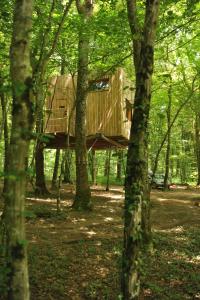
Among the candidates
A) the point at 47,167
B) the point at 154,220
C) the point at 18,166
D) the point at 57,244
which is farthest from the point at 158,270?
the point at 47,167

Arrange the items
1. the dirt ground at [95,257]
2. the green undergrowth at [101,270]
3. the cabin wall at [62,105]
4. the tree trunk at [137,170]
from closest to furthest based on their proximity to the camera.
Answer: the tree trunk at [137,170] → the green undergrowth at [101,270] → the dirt ground at [95,257] → the cabin wall at [62,105]

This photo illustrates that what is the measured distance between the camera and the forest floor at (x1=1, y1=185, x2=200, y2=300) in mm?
8656

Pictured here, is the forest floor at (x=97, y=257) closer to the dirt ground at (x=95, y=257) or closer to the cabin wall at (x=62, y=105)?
the dirt ground at (x=95, y=257)

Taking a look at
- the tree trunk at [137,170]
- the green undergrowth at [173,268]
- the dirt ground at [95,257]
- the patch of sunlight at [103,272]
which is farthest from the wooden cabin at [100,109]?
→ the tree trunk at [137,170]

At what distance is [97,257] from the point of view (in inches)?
402

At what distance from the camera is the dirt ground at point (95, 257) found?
865 centimetres

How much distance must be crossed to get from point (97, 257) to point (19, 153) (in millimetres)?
6271

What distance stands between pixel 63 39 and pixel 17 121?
27.8ft

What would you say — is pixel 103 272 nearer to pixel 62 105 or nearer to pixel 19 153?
pixel 19 153

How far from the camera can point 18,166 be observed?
4641 mm

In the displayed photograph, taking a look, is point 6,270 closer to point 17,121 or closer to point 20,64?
point 17,121

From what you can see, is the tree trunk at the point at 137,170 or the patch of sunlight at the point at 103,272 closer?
the tree trunk at the point at 137,170

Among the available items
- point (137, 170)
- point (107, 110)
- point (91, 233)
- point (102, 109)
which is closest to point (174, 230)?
point (91, 233)

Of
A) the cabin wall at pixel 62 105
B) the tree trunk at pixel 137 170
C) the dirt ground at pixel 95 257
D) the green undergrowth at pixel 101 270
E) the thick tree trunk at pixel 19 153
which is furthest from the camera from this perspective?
the cabin wall at pixel 62 105
